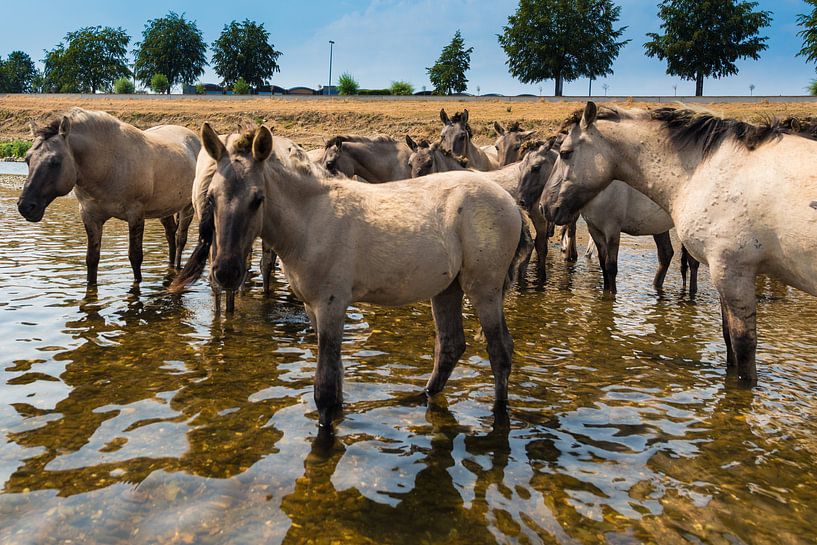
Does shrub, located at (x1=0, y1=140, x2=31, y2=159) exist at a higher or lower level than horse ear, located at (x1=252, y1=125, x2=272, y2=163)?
higher

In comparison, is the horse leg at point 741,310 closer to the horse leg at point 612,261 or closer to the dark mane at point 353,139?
the horse leg at point 612,261

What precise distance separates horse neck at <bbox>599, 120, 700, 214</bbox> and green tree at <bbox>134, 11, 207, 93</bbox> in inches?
3722

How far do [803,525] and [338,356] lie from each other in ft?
10.3

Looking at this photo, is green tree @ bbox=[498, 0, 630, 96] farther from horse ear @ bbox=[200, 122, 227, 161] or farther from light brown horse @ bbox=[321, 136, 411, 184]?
horse ear @ bbox=[200, 122, 227, 161]

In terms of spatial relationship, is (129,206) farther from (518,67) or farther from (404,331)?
(518,67)

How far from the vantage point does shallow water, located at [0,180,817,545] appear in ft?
12.5

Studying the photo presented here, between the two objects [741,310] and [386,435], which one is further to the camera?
[741,310]

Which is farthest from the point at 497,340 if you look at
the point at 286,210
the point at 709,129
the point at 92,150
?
the point at 92,150

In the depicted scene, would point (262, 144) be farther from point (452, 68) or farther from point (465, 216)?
point (452, 68)

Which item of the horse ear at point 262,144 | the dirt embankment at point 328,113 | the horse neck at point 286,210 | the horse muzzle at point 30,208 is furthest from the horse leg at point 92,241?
the dirt embankment at point 328,113

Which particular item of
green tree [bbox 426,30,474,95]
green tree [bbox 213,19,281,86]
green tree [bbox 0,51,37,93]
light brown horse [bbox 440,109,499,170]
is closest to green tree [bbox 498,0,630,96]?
green tree [bbox 426,30,474,95]

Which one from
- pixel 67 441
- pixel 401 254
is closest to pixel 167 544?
pixel 67 441

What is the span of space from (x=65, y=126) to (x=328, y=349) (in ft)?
20.1

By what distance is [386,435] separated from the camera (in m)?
5.02
